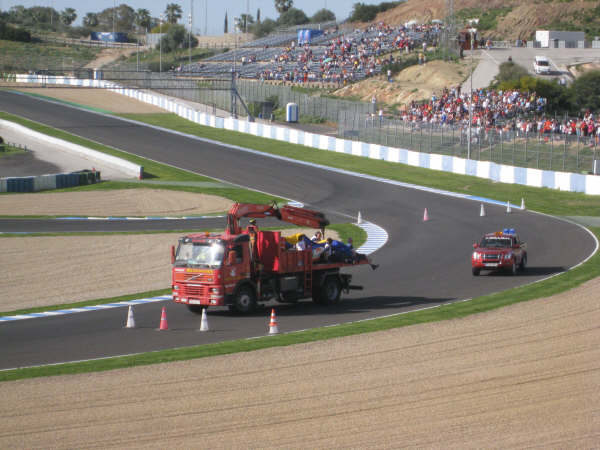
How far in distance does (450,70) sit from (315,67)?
60.6 feet

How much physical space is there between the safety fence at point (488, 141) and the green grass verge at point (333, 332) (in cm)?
2322

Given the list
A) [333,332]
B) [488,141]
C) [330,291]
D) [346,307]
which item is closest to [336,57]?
[488,141]

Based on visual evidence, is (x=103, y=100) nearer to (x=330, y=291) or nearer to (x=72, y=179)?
(x=72, y=179)

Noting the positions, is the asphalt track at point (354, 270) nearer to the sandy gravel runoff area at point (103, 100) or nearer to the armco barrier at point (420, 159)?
the armco barrier at point (420, 159)

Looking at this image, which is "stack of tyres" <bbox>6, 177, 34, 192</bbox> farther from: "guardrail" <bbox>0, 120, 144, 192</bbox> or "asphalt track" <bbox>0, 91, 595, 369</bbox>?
"asphalt track" <bbox>0, 91, 595, 369</bbox>

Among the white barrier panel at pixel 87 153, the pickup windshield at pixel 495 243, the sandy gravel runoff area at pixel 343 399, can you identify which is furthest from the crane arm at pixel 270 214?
the white barrier panel at pixel 87 153

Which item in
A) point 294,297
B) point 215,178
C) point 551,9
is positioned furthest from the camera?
point 551,9

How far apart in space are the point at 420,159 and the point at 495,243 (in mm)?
30670

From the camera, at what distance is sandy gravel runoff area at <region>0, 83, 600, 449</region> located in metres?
12.9

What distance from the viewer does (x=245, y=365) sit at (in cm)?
1684

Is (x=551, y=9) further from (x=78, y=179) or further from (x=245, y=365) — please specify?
(x=245, y=365)

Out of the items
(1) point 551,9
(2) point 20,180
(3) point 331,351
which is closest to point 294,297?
(3) point 331,351

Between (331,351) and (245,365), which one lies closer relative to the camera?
(245,365)

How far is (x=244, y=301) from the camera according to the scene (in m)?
22.4
